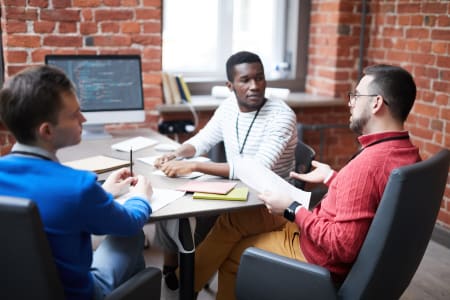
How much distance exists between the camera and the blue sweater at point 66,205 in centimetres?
135

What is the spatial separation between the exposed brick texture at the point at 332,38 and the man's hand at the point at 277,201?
1761 millimetres

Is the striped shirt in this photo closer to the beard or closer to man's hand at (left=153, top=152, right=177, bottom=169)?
man's hand at (left=153, top=152, right=177, bottom=169)

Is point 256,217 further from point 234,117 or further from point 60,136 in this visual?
point 60,136

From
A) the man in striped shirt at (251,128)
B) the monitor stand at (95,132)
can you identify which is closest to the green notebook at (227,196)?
the man in striped shirt at (251,128)

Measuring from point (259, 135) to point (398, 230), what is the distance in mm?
1100

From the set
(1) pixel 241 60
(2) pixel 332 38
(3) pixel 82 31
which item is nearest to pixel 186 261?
(1) pixel 241 60

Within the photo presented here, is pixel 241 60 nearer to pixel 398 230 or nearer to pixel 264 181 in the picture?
pixel 264 181

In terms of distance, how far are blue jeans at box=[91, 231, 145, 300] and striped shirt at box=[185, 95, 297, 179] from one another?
0.79m

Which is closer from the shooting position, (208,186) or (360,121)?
(360,121)

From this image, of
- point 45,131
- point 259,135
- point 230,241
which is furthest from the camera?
point 259,135

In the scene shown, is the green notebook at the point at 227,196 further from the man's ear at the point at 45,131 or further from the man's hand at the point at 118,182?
the man's ear at the point at 45,131

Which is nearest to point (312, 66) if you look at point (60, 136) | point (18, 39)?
point (18, 39)

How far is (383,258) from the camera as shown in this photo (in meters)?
1.58

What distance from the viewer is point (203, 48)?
3926mm
